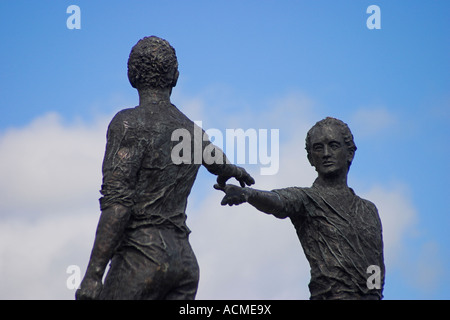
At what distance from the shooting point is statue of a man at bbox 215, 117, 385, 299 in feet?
43.3

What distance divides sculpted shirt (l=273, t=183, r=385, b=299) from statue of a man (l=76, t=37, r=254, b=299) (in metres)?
2.49

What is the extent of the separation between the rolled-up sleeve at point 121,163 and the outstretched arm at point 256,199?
1.47 meters

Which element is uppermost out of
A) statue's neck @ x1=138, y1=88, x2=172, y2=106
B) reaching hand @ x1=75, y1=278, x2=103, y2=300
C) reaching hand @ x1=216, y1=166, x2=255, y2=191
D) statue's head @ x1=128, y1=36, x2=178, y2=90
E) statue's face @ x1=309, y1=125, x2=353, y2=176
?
statue's head @ x1=128, y1=36, x2=178, y2=90

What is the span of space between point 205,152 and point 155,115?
707 millimetres

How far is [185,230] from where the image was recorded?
443 inches

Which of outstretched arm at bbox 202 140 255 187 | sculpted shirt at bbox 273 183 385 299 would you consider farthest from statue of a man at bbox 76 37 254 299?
sculpted shirt at bbox 273 183 385 299

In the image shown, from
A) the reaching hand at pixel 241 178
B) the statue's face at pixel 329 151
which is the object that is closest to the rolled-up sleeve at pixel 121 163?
the reaching hand at pixel 241 178

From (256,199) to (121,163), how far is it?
241cm

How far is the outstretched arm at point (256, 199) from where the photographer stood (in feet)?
40.0

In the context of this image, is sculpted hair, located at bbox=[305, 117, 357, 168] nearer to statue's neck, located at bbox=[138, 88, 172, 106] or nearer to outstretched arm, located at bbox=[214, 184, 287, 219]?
outstretched arm, located at bbox=[214, 184, 287, 219]

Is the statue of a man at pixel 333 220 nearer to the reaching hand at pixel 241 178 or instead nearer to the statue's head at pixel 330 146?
the statue's head at pixel 330 146
